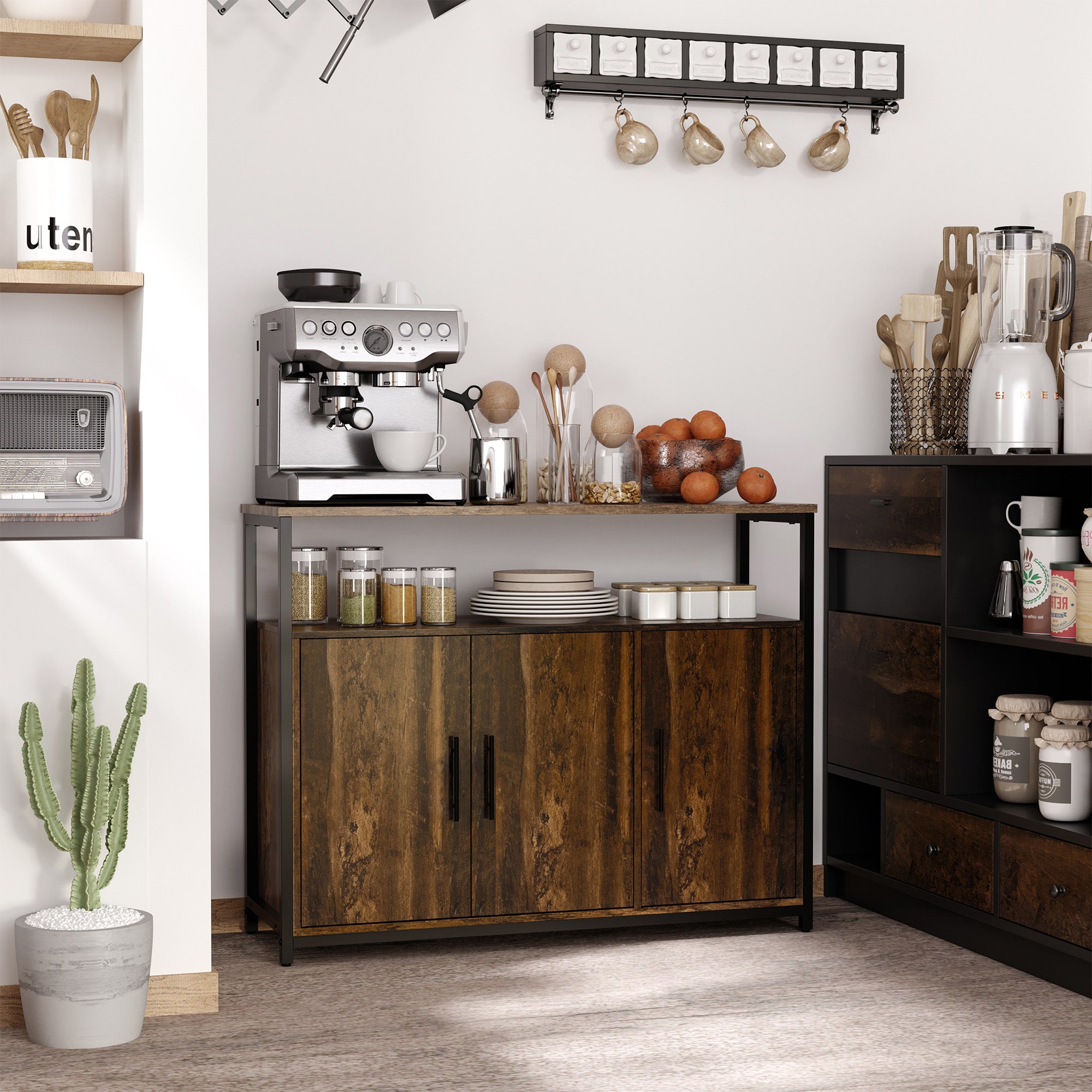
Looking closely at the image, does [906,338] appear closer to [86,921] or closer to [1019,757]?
[1019,757]

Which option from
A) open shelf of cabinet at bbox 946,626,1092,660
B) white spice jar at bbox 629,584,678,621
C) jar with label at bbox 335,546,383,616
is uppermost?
jar with label at bbox 335,546,383,616

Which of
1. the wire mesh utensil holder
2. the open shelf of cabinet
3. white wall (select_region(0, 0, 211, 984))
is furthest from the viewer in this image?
the wire mesh utensil holder

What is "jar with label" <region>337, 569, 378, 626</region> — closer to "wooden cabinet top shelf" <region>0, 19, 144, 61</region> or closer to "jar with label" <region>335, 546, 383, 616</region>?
"jar with label" <region>335, 546, 383, 616</region>

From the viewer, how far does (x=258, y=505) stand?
346cm

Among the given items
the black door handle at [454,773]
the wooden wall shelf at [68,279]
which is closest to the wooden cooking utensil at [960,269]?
the black door handle at [454,773]

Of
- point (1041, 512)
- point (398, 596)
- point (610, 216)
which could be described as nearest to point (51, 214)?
point (398, 596)

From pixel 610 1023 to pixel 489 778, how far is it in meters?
0.65

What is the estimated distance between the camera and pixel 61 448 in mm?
2934

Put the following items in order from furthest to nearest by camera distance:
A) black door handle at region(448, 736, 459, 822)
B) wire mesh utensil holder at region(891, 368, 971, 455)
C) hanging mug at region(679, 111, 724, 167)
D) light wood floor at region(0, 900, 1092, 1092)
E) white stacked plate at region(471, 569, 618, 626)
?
1. hanging mug at region(679, 111, 724, 167)
2. wire mesh utensil holder at region(891, 368, 971, 455)
3. white stacked plate at region(471, 569, 618, 626)
4. black door handle at region(448, 736, 459, 822)
5. light wood floor at region(0, 900, 1092, 1092)

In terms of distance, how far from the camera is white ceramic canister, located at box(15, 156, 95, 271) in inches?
116

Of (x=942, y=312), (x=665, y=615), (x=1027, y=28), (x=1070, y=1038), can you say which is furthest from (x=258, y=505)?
(x=1027, y=28)

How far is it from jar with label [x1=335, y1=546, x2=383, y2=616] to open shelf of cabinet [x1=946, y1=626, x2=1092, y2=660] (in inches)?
52.8

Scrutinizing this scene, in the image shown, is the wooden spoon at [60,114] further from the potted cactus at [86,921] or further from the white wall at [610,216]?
the potted cactus at [86,921]

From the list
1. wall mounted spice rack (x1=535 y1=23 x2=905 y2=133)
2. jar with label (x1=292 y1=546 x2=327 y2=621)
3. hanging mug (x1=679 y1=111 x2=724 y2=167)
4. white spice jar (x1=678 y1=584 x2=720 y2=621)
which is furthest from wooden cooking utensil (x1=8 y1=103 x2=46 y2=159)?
white spice jar (x1=678 y1=584 x2=720 y2=621)
